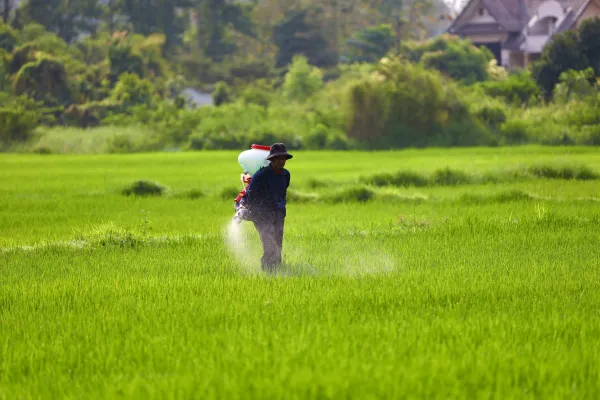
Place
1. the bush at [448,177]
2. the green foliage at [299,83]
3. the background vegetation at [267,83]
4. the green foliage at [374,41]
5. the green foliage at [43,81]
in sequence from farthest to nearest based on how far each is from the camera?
the green foliage at [374,41] < the green foliage at [299,83] < the green foliage at [43,81] < the background vegetation at [267,83] < the bush at [448,177]

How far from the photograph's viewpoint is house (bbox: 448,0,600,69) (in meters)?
49.0

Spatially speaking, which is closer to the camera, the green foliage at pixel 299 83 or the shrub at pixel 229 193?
the shrub at pixel 229 193

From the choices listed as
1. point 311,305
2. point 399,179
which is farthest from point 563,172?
point 311,305

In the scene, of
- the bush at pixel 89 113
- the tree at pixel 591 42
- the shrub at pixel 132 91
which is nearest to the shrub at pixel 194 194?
the tree at pixel 591 42

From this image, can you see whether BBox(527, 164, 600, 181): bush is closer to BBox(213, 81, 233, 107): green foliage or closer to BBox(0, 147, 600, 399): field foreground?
BBox(0, 147, 600, 399): field foreground

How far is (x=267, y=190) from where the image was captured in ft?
25.9

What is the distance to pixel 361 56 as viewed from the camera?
5488cm

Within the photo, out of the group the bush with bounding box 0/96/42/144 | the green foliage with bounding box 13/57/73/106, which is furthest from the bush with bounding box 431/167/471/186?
the green foliage with bounding box 13/57/73/106

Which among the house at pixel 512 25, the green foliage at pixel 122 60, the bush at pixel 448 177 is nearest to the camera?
the bush at pixel 448 177

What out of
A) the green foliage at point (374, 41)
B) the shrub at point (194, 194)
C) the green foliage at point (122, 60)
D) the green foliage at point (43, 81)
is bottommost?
the shrub at point (194, 194)

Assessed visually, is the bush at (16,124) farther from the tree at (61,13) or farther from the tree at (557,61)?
the tree at (61,13)

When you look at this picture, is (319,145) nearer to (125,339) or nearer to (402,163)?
(402,163)

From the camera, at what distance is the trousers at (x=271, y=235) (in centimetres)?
798

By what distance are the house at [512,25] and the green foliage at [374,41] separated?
3472mm
